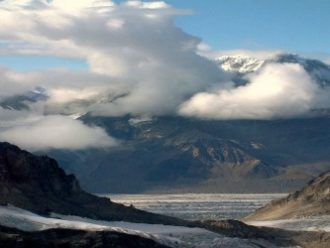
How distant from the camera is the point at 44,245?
120 meters

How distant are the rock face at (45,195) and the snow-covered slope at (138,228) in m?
7.63

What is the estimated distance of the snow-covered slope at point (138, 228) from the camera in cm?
13625

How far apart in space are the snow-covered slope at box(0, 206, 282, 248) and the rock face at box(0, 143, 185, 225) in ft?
25.0

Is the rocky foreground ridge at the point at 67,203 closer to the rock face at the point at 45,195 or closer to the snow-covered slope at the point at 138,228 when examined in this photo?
the rock face at the point at 45,195

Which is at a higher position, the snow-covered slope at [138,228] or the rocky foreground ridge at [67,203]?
the rocky foreground ridge at [67,203]

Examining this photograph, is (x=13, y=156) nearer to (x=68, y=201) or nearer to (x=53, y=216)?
(x=68, y=201)

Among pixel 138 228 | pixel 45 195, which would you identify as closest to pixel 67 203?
pixel 45 195

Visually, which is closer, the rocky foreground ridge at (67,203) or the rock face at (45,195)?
the rock face at (45,195)

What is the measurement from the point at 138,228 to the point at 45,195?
2525 centimetres

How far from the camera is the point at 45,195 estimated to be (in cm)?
18112

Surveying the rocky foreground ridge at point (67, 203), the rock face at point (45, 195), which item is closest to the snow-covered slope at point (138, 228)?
the rocky foreground ridge at point (67, 203)

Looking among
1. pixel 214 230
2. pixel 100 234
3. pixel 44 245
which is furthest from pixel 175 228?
pixel 44 245

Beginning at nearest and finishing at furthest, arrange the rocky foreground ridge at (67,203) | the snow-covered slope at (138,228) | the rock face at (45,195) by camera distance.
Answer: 1. the snow-covered slope at (138,228)
2. the rock face at (45,195)
3. the rocky foreground ridge at (67,203)

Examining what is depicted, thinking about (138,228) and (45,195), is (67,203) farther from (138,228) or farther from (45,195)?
(138,228)
